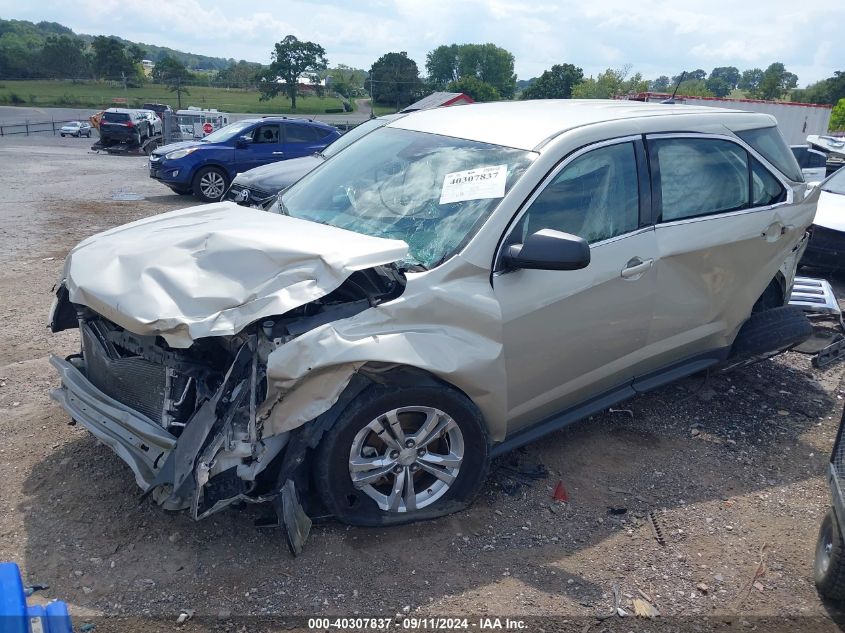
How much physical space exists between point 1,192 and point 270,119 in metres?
5.39

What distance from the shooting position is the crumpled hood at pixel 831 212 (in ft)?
25.7

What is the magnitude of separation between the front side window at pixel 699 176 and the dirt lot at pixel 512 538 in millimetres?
1387

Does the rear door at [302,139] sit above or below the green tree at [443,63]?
below

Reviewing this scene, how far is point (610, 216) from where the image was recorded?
12.2 ft

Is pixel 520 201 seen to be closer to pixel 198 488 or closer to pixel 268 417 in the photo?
pixel 268 417

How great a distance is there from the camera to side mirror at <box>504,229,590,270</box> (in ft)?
10.3

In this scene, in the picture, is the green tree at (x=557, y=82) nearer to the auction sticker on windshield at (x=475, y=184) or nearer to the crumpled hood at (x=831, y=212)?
the crumpled hood at (x=831, y=212)

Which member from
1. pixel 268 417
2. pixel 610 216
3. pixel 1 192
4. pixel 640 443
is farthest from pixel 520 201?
pixel 1 192

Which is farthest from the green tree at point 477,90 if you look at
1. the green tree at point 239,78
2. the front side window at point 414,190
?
the front side window at point 414,190

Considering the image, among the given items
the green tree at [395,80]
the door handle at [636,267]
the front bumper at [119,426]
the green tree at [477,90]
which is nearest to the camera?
the front bumper at [119,426]

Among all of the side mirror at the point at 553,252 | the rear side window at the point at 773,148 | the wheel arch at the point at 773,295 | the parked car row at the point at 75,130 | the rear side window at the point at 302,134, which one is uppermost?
the rear side window at the point at 773,148

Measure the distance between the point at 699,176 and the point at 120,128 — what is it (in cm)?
2594

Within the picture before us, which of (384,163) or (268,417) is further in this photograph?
(384,163)

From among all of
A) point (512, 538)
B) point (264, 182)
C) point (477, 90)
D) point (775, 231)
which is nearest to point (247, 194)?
point (264, 182)
